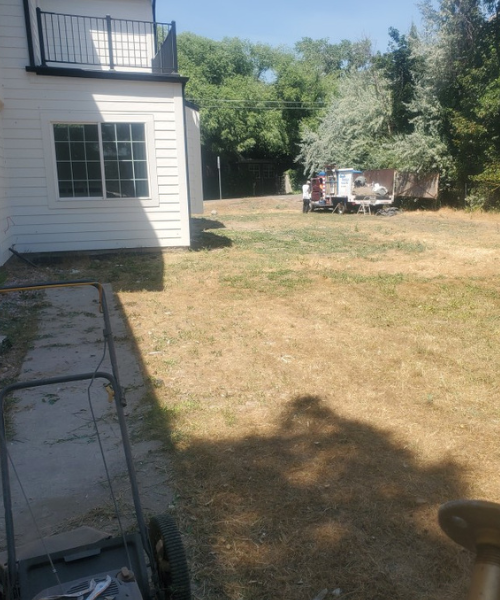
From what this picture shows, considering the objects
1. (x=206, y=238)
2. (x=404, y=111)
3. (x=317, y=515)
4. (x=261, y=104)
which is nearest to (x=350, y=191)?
(x=404, y=111)

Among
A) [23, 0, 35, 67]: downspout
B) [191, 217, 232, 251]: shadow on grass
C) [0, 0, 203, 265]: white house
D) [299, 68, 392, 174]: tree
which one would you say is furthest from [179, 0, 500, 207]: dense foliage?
[23, 0, 35, 67]: downspout

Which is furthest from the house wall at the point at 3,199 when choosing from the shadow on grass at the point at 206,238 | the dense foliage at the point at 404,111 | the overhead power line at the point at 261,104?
the overhead power line at the point at 261,104

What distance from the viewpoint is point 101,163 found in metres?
10.9

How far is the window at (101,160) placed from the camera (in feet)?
35.0

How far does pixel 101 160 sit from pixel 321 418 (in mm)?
8394

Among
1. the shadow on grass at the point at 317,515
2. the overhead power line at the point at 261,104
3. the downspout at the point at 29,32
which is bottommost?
the shadow on grass at the point at 317,515

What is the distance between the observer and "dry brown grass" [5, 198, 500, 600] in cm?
263

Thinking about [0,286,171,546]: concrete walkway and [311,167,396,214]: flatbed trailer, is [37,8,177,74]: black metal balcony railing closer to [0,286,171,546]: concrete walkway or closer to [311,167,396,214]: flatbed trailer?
[0,286,171,546]: concrete walkway

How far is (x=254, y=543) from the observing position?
2.74 meters

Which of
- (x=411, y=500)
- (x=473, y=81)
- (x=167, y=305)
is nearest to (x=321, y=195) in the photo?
(x=473, y=81)

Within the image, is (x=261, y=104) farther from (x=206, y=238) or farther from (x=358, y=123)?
(x=206, y=238)

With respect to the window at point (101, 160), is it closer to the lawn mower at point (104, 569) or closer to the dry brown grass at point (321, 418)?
the dry brown grass at point (321, 418)

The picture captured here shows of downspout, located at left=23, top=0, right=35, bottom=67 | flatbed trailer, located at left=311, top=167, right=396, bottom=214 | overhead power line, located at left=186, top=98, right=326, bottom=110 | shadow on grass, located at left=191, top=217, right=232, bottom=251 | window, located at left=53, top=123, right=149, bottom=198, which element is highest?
overhead power line, located at left=186, top=98, right=326, bottom=110

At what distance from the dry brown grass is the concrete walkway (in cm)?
19
